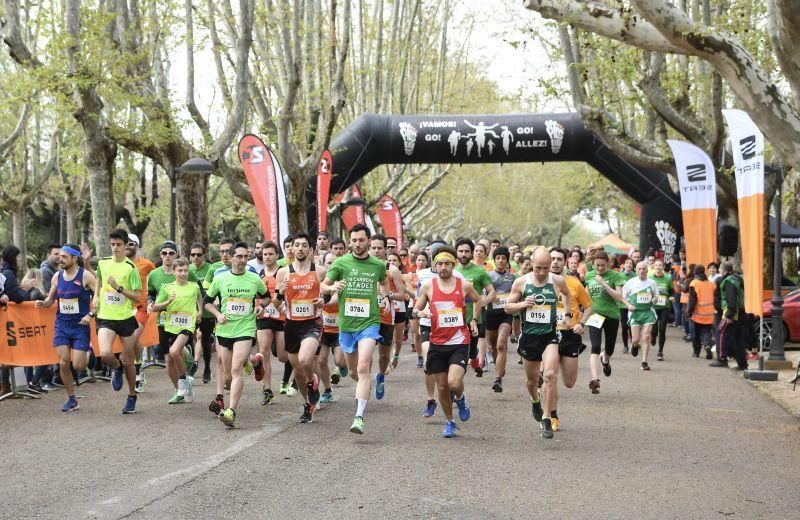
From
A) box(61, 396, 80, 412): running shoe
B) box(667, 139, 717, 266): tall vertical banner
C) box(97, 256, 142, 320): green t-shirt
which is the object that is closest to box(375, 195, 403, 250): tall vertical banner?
box(667, 139, 717, 266): tall vertical banner

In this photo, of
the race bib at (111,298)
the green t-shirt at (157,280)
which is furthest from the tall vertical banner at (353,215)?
the race bib at (111,298)

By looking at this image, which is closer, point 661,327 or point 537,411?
point 537,411

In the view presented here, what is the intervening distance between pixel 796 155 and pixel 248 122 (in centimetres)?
2539

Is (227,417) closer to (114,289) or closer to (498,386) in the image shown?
(114,289)

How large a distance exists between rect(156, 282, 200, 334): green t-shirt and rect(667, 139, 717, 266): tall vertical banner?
1151cm

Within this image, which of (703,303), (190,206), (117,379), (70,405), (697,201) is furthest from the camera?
(190,206)

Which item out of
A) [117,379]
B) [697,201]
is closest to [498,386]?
[117,379]

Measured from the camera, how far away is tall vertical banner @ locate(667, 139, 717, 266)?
66.7 ft

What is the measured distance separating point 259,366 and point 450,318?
249 centimetres

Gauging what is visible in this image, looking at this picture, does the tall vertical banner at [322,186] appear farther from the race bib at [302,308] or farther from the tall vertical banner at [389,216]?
the tall vertical banner at [389,216]

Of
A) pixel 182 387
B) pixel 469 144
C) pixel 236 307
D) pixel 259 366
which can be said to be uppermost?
pixel 469 144

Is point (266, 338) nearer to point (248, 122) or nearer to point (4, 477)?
point (4, 477)

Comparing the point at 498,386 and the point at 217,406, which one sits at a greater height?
the point at 217,406

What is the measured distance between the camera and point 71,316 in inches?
446
